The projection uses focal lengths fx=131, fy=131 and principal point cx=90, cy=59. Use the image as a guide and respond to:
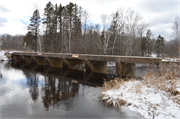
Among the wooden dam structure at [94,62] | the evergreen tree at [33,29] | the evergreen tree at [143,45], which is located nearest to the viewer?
the wooden dam structure at [94,62]

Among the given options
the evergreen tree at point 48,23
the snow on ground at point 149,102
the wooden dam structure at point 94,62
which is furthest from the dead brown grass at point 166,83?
the evergreen tree at point 48,23

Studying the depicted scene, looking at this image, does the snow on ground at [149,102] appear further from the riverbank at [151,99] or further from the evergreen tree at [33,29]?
the evergreen tree at [33,29]

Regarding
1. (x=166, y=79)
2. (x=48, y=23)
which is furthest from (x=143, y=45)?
(x=166, y=79)

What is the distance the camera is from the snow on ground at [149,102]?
Answer: 5.20m

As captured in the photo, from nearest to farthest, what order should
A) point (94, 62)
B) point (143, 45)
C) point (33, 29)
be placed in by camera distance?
point (94, 62) < point (33, 29) < point (143, 45)

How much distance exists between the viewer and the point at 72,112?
569 centimetres

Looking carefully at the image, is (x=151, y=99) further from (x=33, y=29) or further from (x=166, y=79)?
(x=33, y=29)

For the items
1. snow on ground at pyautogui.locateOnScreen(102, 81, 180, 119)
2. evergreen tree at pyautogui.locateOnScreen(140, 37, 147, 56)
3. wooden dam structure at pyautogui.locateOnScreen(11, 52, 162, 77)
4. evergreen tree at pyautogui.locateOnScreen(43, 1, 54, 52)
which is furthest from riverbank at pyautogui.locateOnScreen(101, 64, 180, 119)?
evergreen tree at pyautogui.locateOnScreen(140, 37, 147, 56)

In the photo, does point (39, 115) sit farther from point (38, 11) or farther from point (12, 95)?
point (38, 11)

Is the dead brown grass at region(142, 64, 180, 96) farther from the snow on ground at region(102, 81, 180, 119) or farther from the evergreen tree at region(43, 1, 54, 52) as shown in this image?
the evergreen tree at region(43, 1, 54, 52)

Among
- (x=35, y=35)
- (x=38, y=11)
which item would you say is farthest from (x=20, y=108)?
(x=35, y=35)

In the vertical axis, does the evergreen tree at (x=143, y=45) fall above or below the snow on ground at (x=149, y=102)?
above

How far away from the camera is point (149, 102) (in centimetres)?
584

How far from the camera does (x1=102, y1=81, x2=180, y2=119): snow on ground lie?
17.1 ft
